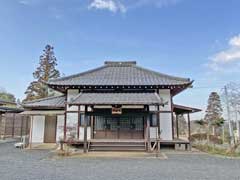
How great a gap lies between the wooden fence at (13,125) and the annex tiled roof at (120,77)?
27.4 ft

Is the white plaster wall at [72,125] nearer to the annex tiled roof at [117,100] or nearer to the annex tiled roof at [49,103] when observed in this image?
the annex tiled roof at [49,103]

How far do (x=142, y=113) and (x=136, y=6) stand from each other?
24.0 ft

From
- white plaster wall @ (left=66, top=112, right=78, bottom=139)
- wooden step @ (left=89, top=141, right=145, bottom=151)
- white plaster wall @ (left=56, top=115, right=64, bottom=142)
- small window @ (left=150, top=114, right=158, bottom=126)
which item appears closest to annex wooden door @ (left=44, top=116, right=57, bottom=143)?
white plaster wall @ (left=56, top=115, right=64, bottom=142)

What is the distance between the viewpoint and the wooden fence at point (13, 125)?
1850cm

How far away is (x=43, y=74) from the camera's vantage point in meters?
25.2

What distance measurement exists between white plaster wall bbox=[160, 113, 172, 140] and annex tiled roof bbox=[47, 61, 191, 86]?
2037 millimetres

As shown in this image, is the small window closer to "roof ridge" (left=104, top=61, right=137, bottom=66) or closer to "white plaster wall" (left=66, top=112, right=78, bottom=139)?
"white plaster wall" (left=66, top=112, right=78, bottom=139)

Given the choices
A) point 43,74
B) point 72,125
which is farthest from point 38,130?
point 43,74

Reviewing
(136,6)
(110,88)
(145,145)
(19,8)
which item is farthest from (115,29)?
(145,145)

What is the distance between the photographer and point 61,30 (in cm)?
1484

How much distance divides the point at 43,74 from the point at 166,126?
18.6m

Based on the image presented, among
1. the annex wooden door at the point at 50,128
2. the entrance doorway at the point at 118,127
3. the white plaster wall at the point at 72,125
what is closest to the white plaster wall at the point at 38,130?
the annex wooden door at the point at 50,128

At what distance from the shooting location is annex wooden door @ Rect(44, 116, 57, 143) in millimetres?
14031

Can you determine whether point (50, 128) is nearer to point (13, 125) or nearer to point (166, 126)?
point (13, 125)
